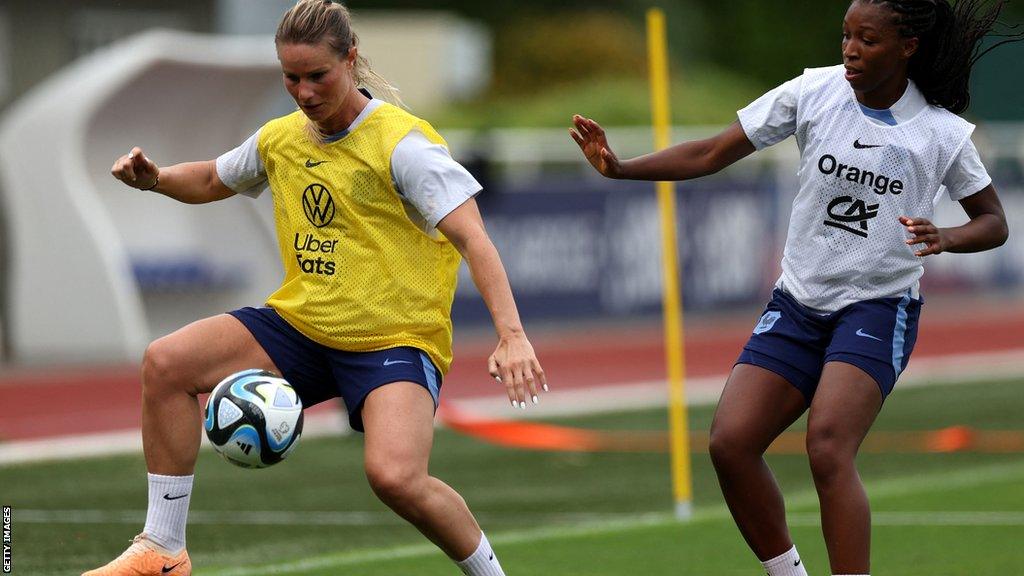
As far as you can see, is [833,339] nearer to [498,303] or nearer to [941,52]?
[941,52]

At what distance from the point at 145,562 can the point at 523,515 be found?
4083 millimetres

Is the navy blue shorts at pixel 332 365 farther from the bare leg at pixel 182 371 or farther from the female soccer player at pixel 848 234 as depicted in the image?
the female soccer player at pixel 848 234

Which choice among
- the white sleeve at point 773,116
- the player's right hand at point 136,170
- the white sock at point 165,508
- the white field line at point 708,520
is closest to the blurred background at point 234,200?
the white field line at point 708,520

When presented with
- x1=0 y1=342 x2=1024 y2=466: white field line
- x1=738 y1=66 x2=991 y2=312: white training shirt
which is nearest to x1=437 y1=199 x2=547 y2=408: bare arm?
x1=738 y1=66 x2=991 y2=312: white training shirt

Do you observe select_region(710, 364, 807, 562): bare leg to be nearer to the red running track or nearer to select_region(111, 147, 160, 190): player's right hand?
select_region(111, 147, 160, 190): player's right hand

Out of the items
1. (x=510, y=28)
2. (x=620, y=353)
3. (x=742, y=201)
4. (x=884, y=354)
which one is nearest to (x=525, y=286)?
(x=620, y=353)

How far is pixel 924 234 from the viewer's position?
221 inches

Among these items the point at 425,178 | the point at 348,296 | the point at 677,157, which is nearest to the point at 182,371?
the point at 348,296

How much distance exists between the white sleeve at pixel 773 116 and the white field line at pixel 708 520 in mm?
3014

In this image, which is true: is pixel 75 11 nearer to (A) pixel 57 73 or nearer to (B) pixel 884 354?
(A) pixel 57 73

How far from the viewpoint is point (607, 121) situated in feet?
95.7

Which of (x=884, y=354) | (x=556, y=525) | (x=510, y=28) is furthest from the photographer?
(x=510, y=28)

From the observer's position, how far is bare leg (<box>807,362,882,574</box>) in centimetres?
582

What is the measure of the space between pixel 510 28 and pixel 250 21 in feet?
73.2
